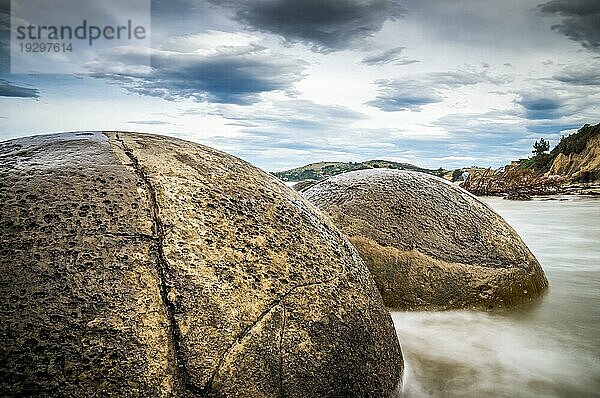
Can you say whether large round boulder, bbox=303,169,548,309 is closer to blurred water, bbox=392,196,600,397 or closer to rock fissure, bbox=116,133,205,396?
blurred water, bbox=392,196,600,397

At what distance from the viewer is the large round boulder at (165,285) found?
175cm

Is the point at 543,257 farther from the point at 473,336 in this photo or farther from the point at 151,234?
the point at 151,234

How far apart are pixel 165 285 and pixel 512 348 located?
2613 millimetres

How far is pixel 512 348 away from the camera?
3.56 m

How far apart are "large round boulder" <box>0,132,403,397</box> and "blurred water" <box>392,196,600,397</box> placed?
740 millimetres

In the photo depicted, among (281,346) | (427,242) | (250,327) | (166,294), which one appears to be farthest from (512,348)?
(166,294)

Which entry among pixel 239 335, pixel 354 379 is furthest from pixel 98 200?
pixel 354 379

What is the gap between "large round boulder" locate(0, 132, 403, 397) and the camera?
1750 mm

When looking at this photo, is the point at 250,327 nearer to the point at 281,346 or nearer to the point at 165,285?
the point at 281,346

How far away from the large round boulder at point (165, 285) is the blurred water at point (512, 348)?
29.1 inches

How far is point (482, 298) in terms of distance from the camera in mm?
4266

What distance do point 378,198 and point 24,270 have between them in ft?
9.85

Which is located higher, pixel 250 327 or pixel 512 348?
pixel 250 327

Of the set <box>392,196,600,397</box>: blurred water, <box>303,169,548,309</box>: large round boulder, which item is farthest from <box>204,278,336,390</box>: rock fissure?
<box>303,169,548,309</box>: large round boulder
